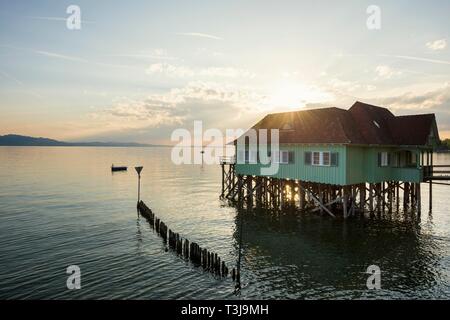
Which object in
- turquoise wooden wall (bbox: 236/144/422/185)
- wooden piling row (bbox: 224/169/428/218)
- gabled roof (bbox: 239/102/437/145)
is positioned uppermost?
gabled roof (bbox: 239/102/437/145)

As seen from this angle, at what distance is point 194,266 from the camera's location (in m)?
20.4

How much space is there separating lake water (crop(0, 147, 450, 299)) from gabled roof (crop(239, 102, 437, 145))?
7.36 metres

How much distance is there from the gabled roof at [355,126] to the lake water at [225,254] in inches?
290

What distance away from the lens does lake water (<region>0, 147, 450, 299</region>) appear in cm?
1719

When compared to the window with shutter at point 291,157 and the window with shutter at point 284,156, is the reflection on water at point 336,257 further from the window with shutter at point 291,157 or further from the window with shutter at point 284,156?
the window with shutter at point 284,156

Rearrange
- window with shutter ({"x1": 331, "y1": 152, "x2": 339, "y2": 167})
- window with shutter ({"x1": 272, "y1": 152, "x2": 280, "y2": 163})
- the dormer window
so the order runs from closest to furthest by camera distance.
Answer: window with shutter ({"x1": 331, "y1": 152, "x2": 339, "y2": 167}) → window with shutter ({"x1": 272, "y1": 152, "x2": 280, "y2": 163}) → the dormer window

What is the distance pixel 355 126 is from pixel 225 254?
1891 centimetres

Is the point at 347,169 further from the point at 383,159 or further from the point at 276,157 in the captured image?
the point at 276,157

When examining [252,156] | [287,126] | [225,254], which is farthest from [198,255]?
[287,126]

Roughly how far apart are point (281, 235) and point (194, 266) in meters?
8.73

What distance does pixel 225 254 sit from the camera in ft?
74.5

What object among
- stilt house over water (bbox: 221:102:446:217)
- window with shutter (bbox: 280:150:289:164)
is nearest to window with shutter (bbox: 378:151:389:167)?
stilt house over water (bbox: 221:102:446:217)

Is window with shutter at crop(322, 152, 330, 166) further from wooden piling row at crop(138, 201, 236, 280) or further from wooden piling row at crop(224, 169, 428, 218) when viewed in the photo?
wooden piling row at crop(138, 201, 236, 280)

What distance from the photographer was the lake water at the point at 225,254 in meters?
17.2
